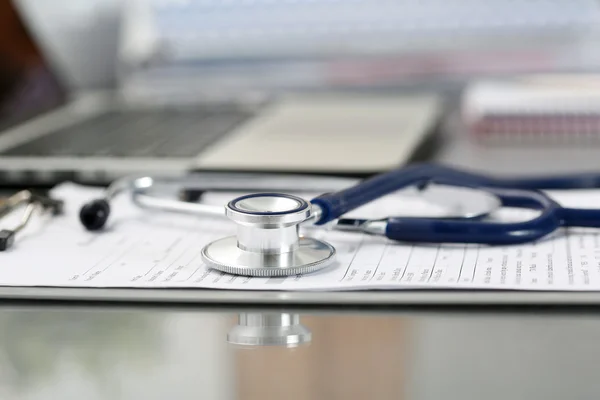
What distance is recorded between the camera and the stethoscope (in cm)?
63

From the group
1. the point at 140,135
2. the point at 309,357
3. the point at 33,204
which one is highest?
the point at 140,135

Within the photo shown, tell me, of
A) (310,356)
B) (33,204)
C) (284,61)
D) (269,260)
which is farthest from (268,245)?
(284,61)

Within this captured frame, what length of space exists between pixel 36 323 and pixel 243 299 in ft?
0.39

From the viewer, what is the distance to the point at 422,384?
0.48m

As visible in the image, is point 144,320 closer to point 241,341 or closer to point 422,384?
point 241,341

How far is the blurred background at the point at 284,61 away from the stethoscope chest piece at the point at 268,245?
45cm

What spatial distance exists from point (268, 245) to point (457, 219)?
0.48 ft

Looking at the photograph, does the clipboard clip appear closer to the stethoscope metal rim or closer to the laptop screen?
the stethoscope metal rim

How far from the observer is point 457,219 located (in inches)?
27.4

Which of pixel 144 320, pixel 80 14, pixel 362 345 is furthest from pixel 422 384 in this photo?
pixel 80 14

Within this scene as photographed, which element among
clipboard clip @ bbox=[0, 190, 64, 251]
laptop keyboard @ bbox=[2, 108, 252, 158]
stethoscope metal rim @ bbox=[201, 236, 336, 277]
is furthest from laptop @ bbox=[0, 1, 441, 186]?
stethoscope metal rim @ bbox=[201, 236, 336, 277]

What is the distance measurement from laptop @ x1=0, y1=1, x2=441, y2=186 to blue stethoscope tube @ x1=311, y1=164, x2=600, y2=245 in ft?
0.39

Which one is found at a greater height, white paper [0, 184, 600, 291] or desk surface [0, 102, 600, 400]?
white paper [0, 184, 600, 291]

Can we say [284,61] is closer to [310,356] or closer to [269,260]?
[269,260]
